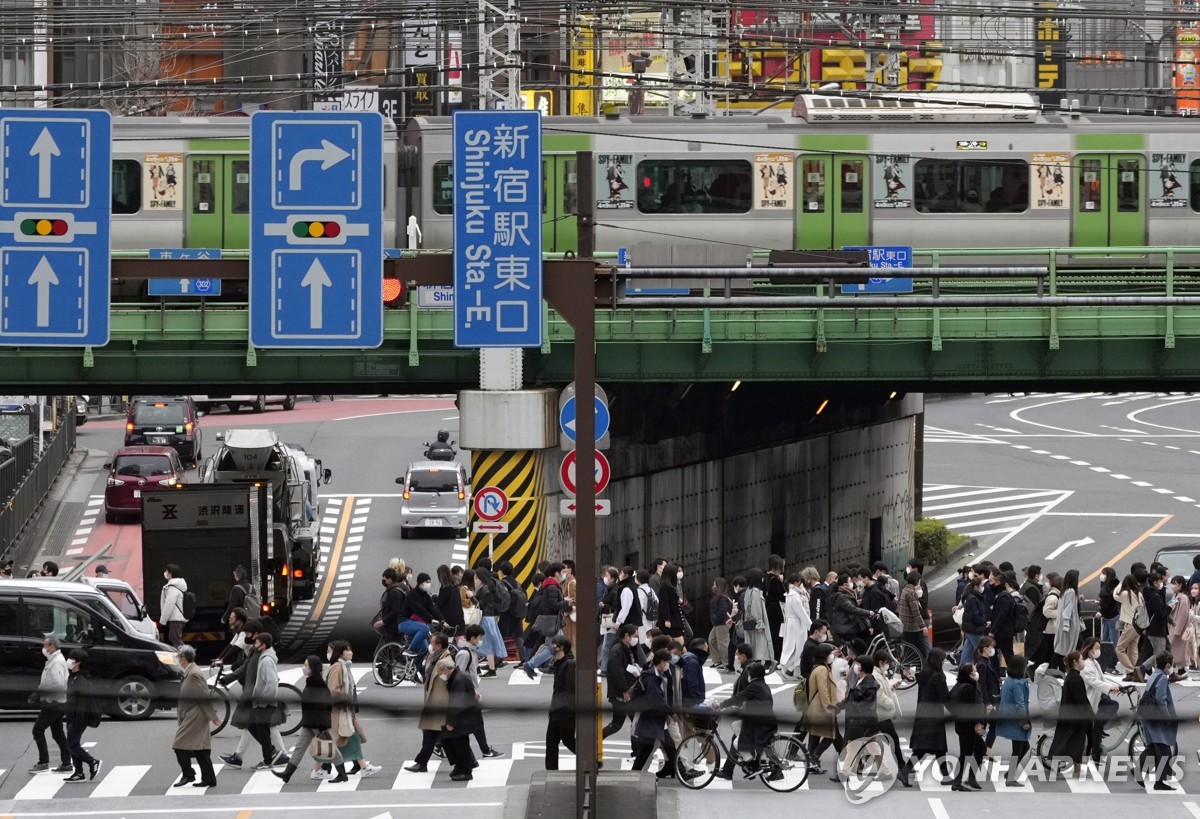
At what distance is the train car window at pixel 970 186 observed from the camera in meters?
32.5

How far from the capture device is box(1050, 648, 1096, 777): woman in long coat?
1856 centimetres

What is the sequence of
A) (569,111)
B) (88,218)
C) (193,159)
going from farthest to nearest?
(569,111) → (193,159) → (88,218)

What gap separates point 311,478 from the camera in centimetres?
4162

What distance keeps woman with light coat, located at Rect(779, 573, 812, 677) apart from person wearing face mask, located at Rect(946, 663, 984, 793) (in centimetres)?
559

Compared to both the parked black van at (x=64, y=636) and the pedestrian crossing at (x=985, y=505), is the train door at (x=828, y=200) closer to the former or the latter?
the parked black van at (x=64, y=636)

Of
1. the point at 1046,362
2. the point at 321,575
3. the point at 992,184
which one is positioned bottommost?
the point at 321,575

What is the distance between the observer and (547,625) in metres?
24.9

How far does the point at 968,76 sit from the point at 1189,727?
67742mm

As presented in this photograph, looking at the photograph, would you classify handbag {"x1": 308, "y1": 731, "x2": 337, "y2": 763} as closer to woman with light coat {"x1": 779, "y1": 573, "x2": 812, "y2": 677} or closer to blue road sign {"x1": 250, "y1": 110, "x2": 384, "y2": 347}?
blue road sign {"x1": 250, "y1": 110, "x2": 384, "y2": 347}

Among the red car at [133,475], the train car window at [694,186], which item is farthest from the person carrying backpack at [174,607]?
the red car at [133,475]

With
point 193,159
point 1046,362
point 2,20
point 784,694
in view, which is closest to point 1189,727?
point 784,694

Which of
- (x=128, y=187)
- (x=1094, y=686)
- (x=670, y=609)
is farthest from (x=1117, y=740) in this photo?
(x=128, y=187)

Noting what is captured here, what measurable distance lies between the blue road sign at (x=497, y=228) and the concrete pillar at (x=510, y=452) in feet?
42.3

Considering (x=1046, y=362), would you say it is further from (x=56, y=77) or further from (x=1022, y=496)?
(x=56, y=77)
